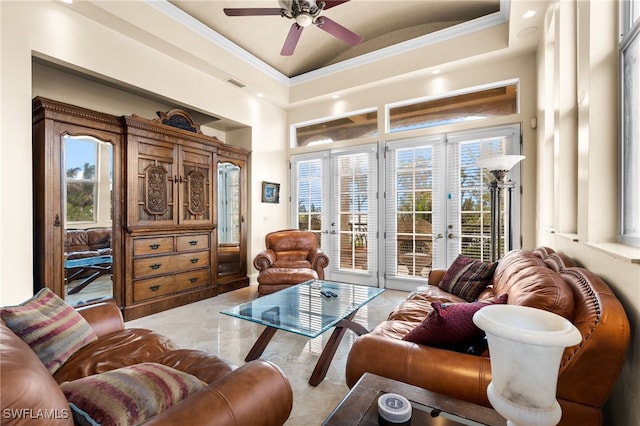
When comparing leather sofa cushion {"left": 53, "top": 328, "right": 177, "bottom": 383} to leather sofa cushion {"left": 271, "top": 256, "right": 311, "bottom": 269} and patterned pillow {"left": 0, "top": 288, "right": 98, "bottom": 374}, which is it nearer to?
patterned pillow {"left": 0, "top": 288, "right": 98, "bottom": 374}

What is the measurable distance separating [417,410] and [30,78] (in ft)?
12.7

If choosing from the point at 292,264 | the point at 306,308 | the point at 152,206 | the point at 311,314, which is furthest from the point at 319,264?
the point at 152,206

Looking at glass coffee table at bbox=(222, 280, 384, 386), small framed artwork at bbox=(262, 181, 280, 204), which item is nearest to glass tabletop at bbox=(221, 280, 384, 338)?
glass coffee table at bbox=(222, 280, 384, 386)

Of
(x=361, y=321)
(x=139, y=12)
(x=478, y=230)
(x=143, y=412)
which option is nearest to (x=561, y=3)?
(x=478, y=230)

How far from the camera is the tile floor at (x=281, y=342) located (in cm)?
190

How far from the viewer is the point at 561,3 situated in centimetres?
241

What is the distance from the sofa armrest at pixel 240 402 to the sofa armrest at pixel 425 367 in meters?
0.42

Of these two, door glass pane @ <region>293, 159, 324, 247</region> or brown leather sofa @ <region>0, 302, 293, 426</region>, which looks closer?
brown leather sofa @ <region>0, 302, 293, 426</region>

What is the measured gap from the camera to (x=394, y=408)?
3.17ft

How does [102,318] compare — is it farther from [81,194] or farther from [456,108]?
[456,108]

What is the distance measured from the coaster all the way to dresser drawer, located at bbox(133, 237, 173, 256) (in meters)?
3.39

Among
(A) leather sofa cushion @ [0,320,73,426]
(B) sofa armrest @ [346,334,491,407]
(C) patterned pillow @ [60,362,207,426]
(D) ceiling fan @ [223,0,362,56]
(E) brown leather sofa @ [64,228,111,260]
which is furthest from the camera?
(E) brown leather sofa @ [64,228,111,260]

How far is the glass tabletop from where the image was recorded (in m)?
2.09

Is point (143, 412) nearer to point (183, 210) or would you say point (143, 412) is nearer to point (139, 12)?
point (183, 210)
